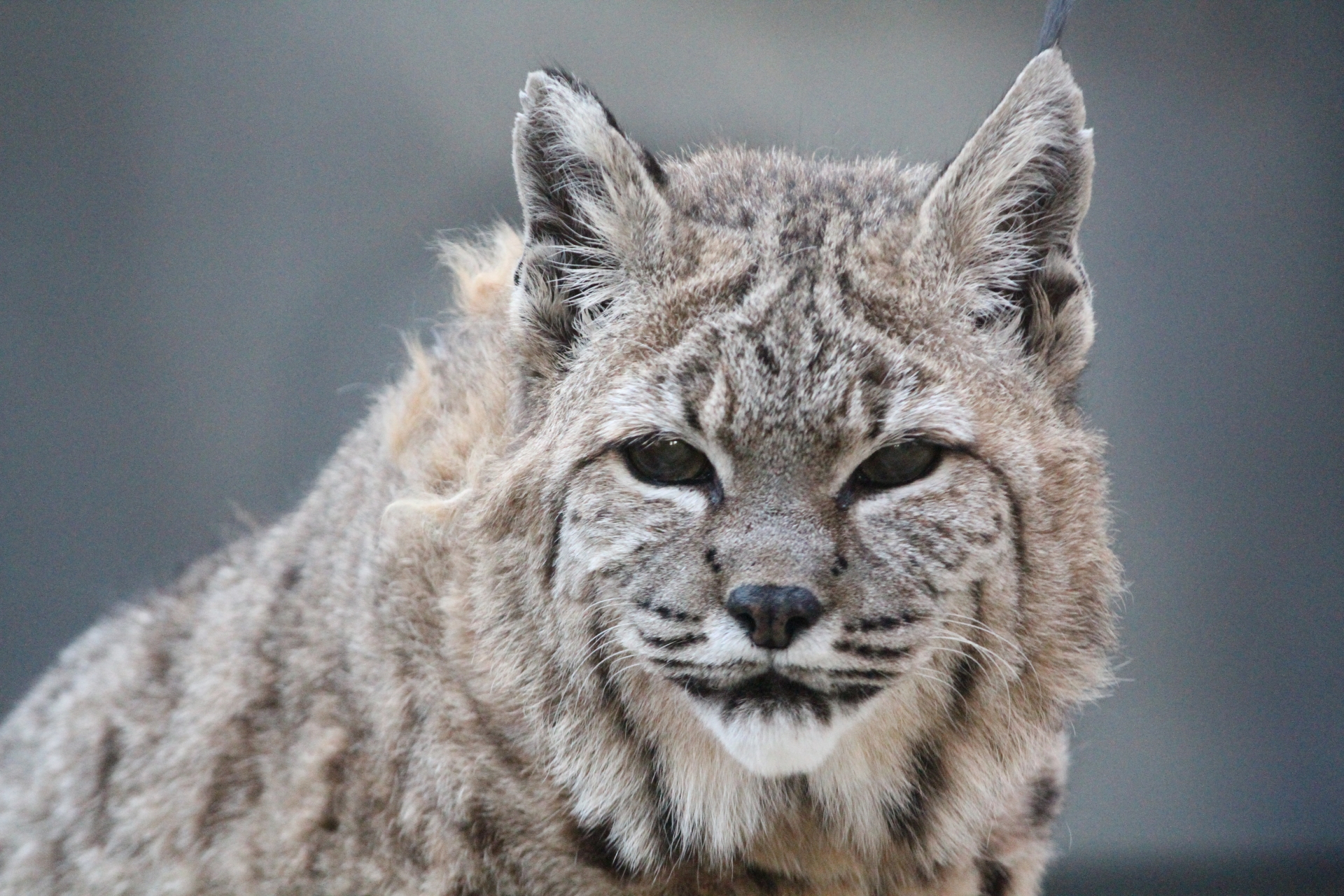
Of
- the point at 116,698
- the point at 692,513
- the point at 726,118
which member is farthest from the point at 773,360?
the point at 726,118

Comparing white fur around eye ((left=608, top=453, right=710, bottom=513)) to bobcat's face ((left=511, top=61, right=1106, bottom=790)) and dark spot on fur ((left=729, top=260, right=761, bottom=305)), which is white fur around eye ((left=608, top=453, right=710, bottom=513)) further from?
dark spot on fur ((left=729, top=260, right=761, bottom=305))

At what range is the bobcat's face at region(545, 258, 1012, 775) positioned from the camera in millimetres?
2820

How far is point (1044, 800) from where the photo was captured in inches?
150

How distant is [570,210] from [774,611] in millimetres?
1299

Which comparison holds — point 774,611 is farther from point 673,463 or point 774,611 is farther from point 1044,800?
point 1044,800

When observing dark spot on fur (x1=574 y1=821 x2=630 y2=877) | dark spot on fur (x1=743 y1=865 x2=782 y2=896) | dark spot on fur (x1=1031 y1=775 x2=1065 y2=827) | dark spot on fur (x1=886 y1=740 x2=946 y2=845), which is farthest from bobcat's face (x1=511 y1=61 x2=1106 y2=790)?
dark spot on fur (x1=1031 y1=775 x2=1065 y2=827)

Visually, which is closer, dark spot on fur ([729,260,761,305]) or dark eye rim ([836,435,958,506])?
dark eye rim ([836,435,958,506])

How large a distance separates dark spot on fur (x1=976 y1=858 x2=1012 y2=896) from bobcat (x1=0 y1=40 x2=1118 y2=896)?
0.06ft

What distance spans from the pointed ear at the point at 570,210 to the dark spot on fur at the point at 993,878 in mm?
1810

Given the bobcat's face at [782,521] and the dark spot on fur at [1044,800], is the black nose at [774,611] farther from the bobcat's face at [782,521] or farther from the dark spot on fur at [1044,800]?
the dark spot on fur at [1044,800]

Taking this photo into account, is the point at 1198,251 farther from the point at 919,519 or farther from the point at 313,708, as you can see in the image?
the point at 313,708

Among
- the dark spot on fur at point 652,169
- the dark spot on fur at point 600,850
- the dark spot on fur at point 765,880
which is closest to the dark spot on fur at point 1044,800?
the dark spot on fur at point 765,880

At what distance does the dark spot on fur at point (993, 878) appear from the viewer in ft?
12.0

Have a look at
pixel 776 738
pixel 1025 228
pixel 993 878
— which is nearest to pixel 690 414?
pixel 776 738
